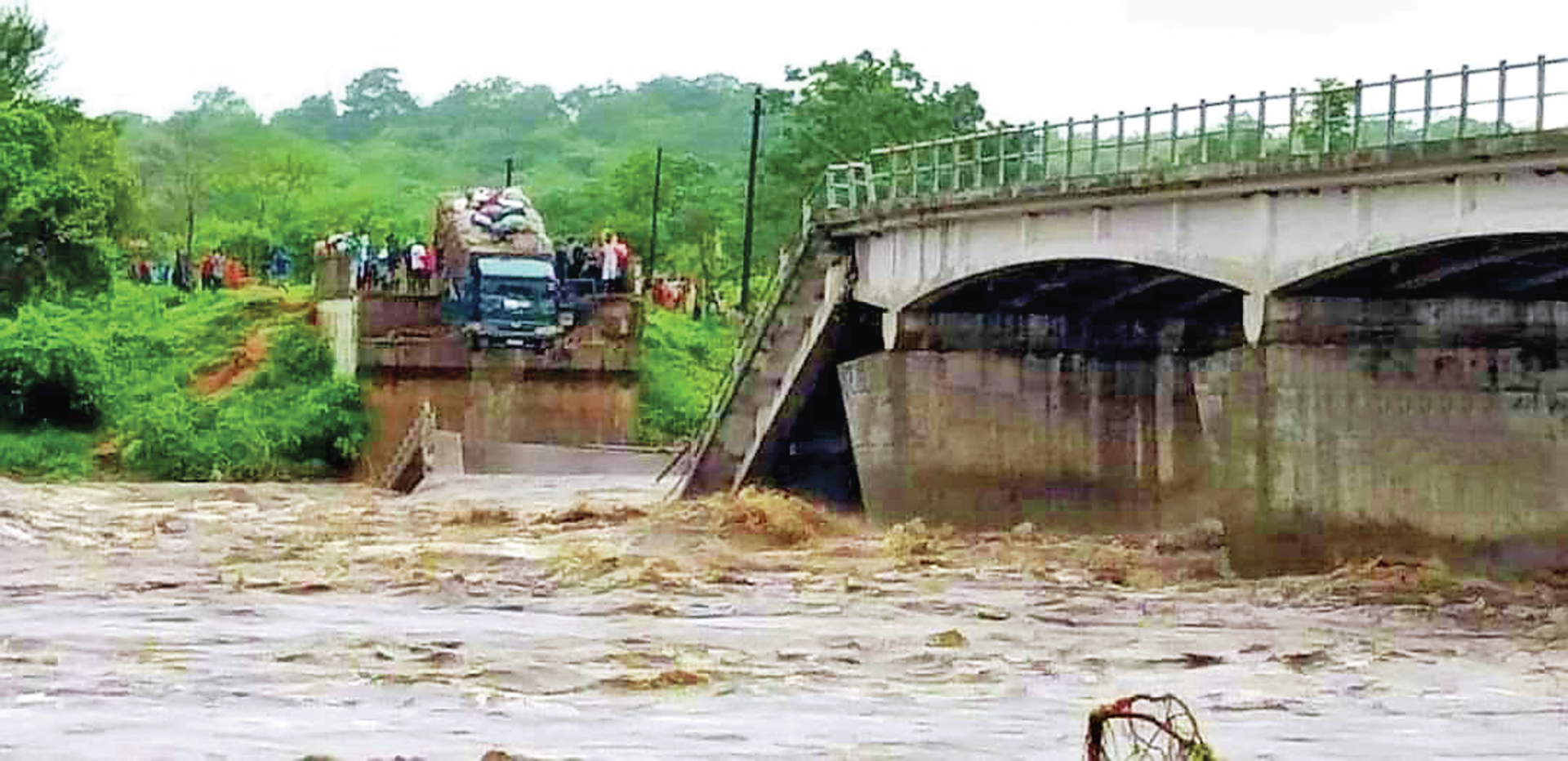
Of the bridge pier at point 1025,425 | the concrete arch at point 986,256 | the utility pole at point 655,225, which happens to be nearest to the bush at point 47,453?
the utility pole at point 655,225

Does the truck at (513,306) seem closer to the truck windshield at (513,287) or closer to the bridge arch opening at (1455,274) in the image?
the truck windshield at (513,287)

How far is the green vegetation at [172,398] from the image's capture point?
247ft

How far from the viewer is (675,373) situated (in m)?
80.0

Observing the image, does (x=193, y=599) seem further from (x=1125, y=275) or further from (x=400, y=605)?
(x=1125, y=275)

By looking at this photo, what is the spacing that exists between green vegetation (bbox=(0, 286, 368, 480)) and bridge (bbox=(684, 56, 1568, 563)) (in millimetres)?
23698

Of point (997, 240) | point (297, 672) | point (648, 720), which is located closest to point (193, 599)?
point (297, 672)

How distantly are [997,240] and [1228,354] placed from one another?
22.5 feet

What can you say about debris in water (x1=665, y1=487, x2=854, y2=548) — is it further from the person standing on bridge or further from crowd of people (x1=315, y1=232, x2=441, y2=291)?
crowd of people (x1=315, y1=232, x2=441, y2=291)

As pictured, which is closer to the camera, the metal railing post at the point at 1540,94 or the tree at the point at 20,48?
the metal railing post at the point at 1540,94

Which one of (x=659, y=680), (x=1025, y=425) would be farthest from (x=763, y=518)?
(x=659, y=680)

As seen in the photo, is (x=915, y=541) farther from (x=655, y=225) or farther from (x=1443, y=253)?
(x=655, y=225)

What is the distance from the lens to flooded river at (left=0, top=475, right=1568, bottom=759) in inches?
824

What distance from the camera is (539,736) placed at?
20250mm

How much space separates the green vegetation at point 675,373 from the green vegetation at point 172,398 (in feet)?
25.5
